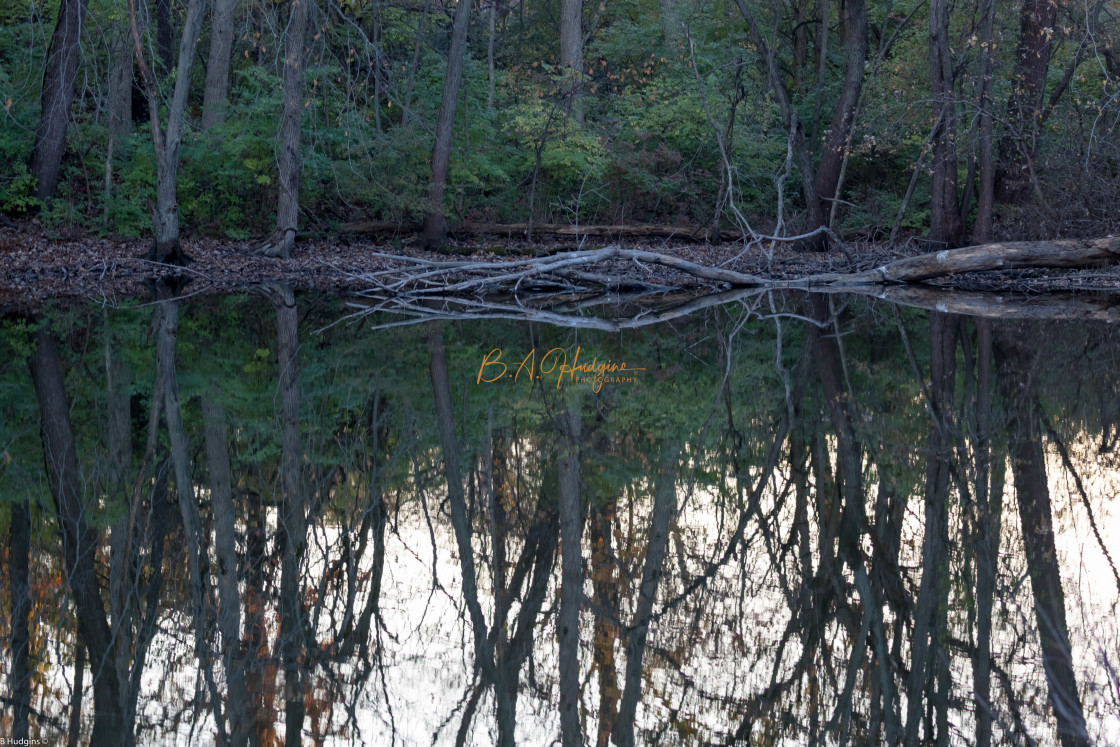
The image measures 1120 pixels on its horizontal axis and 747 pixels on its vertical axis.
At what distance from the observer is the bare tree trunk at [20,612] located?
→ 2.76 metres

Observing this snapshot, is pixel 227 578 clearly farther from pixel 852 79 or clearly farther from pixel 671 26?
pixel 671 26

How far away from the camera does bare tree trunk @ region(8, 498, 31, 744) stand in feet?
9.06

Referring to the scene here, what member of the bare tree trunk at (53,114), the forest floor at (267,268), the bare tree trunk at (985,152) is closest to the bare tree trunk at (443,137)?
the forest floor at (267,268)

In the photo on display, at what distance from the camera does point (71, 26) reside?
18.5 m

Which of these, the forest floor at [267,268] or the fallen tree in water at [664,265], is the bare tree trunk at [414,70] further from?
the fallen tree in water at [664,265]

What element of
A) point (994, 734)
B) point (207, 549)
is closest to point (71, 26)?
point (207, 549)

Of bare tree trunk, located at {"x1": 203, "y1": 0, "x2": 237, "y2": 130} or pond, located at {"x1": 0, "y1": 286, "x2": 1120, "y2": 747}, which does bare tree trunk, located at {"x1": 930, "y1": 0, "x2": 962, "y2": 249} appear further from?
bare tree trunk, located at {"x1": 203, "y1": 0, "x2": 237, "y2": 130}

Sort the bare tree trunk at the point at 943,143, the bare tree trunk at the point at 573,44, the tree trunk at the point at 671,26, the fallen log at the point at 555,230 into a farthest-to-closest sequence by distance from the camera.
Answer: the tree trunk at the point at 671,26 < the bare tree trunk at the point at 573,44 < the fallen log at the point at 555,230 < the bare tree trunk at the point at 943,143

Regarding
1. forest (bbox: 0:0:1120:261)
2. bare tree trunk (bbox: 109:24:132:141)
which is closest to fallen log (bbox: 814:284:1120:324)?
forest (bbox: 0:0:1120:261)

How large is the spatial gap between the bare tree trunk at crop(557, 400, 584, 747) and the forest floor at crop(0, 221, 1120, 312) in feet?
32.3

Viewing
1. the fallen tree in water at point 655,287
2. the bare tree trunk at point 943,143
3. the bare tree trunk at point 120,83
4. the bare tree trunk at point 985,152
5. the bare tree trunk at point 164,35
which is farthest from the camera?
the bare tree trunk at point 164,35

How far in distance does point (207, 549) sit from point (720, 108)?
24.3 metres
